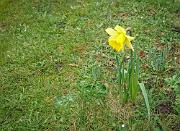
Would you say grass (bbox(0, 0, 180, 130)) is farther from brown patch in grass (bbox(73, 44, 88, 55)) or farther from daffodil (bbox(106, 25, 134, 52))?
daffodil (bbox(106, 25, 134, 52))

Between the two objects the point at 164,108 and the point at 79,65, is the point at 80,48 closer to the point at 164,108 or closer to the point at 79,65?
the point at 79,65

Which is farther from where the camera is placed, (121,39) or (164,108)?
(164,108)

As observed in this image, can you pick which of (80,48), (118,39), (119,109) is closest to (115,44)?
(118,39)

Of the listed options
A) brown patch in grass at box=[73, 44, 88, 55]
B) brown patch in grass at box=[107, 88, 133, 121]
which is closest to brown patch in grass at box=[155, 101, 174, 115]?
brown patch in grass at box=[107, 88, 133, 121]

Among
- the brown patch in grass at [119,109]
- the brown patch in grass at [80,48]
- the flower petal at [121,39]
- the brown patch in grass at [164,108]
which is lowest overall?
the brown patch in grass at [119,109]

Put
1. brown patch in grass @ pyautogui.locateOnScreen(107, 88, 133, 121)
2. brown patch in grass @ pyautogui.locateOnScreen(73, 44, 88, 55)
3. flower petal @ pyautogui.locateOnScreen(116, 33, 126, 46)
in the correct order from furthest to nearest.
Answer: brown patch in grass @ pyautogui.locateOnScreen(73, 44, 88, 55) → brown patch in grass @ pyautogui.locateOnScreen(107, 88, 133, 121) → flower petal @ pyautogui.locateOnScreen(116, 33, 126, 46)

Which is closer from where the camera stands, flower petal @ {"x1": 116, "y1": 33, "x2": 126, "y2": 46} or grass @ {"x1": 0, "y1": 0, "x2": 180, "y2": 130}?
flower petal @ {"x1": 116, "y1": 33, "x2": 126, "y2": 46}

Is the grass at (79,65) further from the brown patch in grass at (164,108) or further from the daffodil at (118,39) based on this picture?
the daffodil at (118,39)

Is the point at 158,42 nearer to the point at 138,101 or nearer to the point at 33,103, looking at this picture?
the point at 138,101

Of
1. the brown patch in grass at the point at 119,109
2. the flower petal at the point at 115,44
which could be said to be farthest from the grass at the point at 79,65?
the flower petal at the point at 115,44
